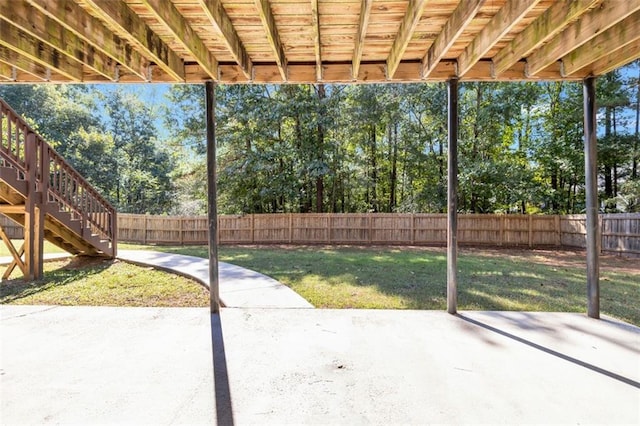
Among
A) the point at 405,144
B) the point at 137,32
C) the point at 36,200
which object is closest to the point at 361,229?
the point at 405,144

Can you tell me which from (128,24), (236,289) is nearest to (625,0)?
(128,24)

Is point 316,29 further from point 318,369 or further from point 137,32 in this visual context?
point 318,369

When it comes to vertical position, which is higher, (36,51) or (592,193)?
(36,51)

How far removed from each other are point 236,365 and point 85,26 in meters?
2.88

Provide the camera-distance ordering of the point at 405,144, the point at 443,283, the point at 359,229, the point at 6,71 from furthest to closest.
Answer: the point at 405,144, the point at 359,229, the point at 443,283, the point at 6,71

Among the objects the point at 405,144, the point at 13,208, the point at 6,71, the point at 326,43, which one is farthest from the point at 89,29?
the point at 405,144

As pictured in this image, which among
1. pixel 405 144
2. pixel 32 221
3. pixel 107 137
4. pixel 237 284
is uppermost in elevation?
pixel 107 137

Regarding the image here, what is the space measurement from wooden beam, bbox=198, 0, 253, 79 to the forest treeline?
9571 mm

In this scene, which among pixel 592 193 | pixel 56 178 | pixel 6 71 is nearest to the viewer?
pixel 6 71

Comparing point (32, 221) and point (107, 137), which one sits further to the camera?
point (107, 137)

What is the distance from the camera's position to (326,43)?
2992 millimetres

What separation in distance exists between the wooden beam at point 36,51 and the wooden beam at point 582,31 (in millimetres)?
4563

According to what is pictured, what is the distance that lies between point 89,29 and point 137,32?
36cm

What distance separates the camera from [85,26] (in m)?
2.43
